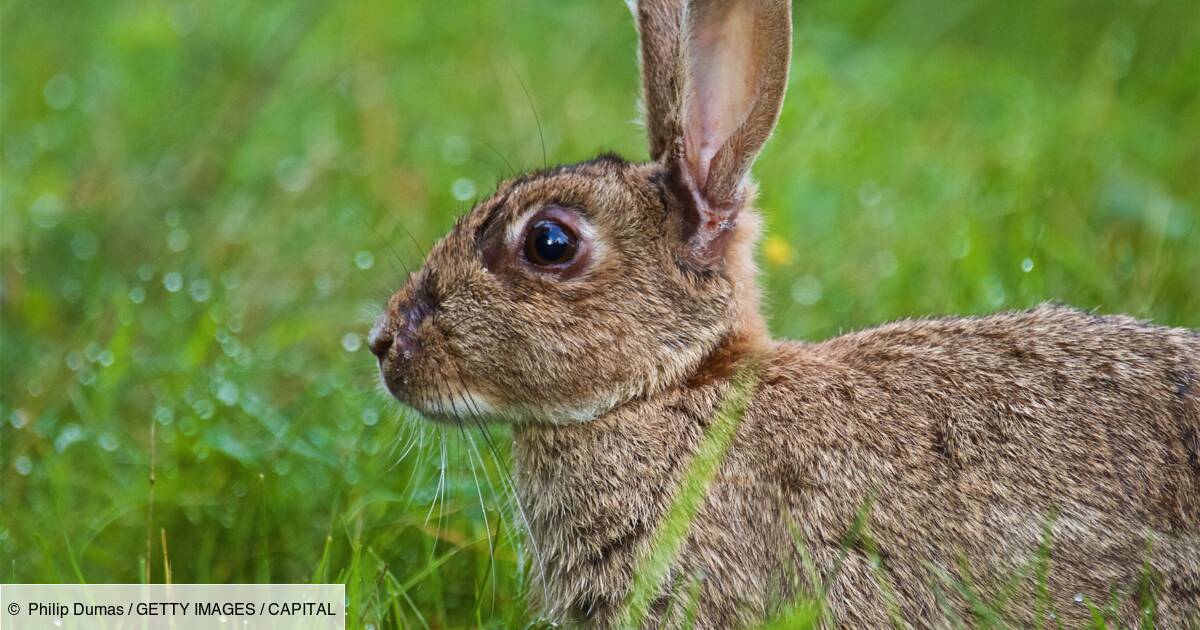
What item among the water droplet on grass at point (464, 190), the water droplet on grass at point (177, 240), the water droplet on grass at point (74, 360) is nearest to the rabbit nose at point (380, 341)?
the water droplet on grass at point (74, 360)

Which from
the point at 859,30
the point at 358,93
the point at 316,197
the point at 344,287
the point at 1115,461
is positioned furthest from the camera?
the point at 859,30

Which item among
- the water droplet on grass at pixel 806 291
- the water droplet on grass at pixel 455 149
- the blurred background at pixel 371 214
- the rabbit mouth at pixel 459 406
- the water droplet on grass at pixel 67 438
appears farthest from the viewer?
the water droplet on grass at pixel 455 149

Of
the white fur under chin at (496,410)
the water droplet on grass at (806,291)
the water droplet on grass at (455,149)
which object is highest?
the water droplet on grass at (455,149)

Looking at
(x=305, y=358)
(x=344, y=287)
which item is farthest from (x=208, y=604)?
(x=344, y=287)

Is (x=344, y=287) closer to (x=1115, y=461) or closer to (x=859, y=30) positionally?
(x=1115, y=461)

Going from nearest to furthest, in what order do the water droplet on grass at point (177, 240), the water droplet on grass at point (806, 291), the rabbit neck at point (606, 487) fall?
the rabbit neck at point (606, 487)
the water droplet on grass at point (806, 291)
the water droplet on grass at point (177, 240)

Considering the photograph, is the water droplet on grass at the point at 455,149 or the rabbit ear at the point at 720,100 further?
the water droplet on grass at the point at 455,149

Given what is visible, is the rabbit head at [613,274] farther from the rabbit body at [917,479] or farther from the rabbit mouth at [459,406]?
the rabbit body at [917,479]

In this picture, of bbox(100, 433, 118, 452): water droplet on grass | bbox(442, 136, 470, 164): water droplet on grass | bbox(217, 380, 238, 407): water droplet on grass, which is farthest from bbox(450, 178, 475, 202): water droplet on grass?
bbox(100, 433, 118, 452): water droplet on grass
